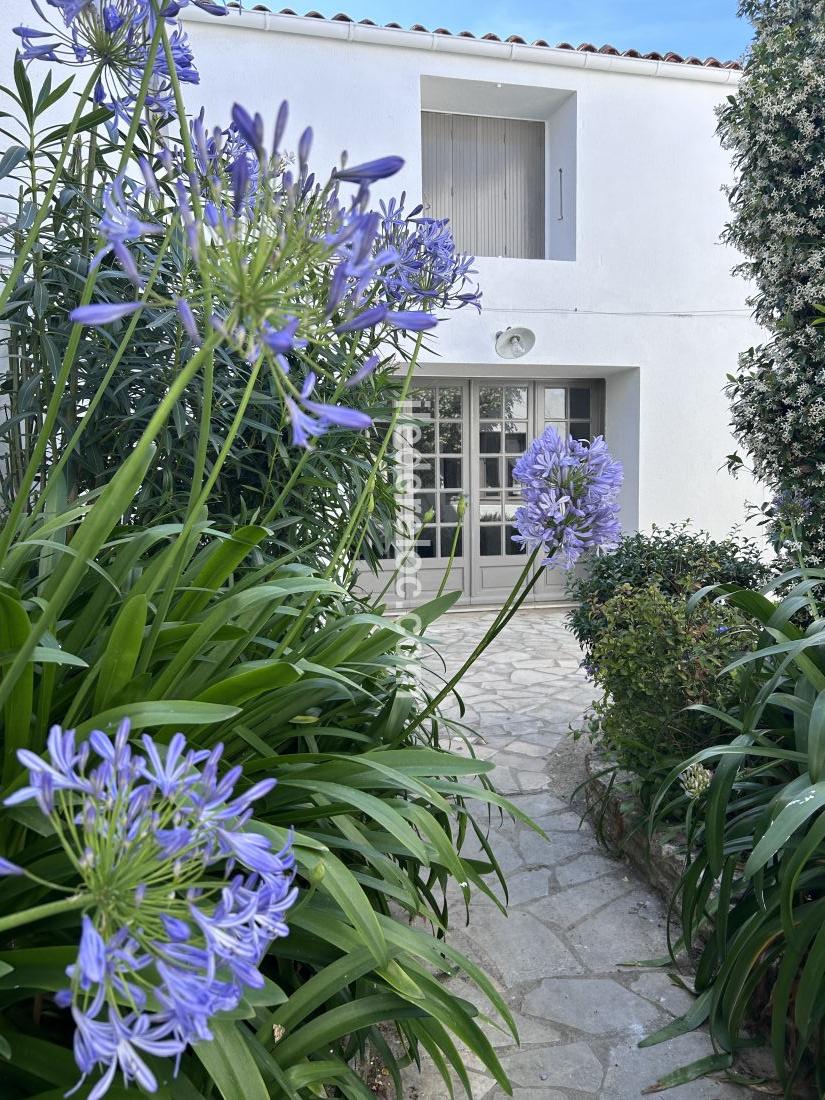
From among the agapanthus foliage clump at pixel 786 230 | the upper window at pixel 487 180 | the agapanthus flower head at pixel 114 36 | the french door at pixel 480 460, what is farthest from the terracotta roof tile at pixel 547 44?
the agapanthus flower head at pixel 114 36

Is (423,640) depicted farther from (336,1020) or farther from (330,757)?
(336,1020)

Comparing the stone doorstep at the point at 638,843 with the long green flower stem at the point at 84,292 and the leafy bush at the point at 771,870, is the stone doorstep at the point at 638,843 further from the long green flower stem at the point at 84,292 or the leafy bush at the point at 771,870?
the long green flower stem at the point at 84,292

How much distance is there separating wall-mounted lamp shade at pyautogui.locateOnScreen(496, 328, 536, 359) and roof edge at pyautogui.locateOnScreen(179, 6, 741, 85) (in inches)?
86.7

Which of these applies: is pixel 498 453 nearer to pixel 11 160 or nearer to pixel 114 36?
pixel 11 160

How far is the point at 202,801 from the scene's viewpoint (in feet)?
1.64

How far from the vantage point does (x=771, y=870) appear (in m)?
1.66

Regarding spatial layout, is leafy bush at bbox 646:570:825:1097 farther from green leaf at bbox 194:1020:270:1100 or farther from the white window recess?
the white window recess

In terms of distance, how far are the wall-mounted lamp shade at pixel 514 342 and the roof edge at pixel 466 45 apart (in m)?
2.20

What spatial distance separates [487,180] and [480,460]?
256cm

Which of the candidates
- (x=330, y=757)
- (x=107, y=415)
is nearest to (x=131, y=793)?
(x=330, y=757)

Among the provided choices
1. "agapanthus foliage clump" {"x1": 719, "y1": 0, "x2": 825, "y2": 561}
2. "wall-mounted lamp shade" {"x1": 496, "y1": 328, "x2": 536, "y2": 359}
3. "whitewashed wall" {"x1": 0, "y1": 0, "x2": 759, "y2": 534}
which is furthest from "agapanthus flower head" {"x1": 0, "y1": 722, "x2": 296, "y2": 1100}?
"wall-mounted lamp shade" {"x1": 496, "y1": 328, "x2": 536, "y2": 359}

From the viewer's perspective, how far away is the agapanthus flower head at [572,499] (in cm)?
143

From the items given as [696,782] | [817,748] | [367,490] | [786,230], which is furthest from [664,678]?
[786,230]

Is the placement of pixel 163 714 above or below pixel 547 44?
below
